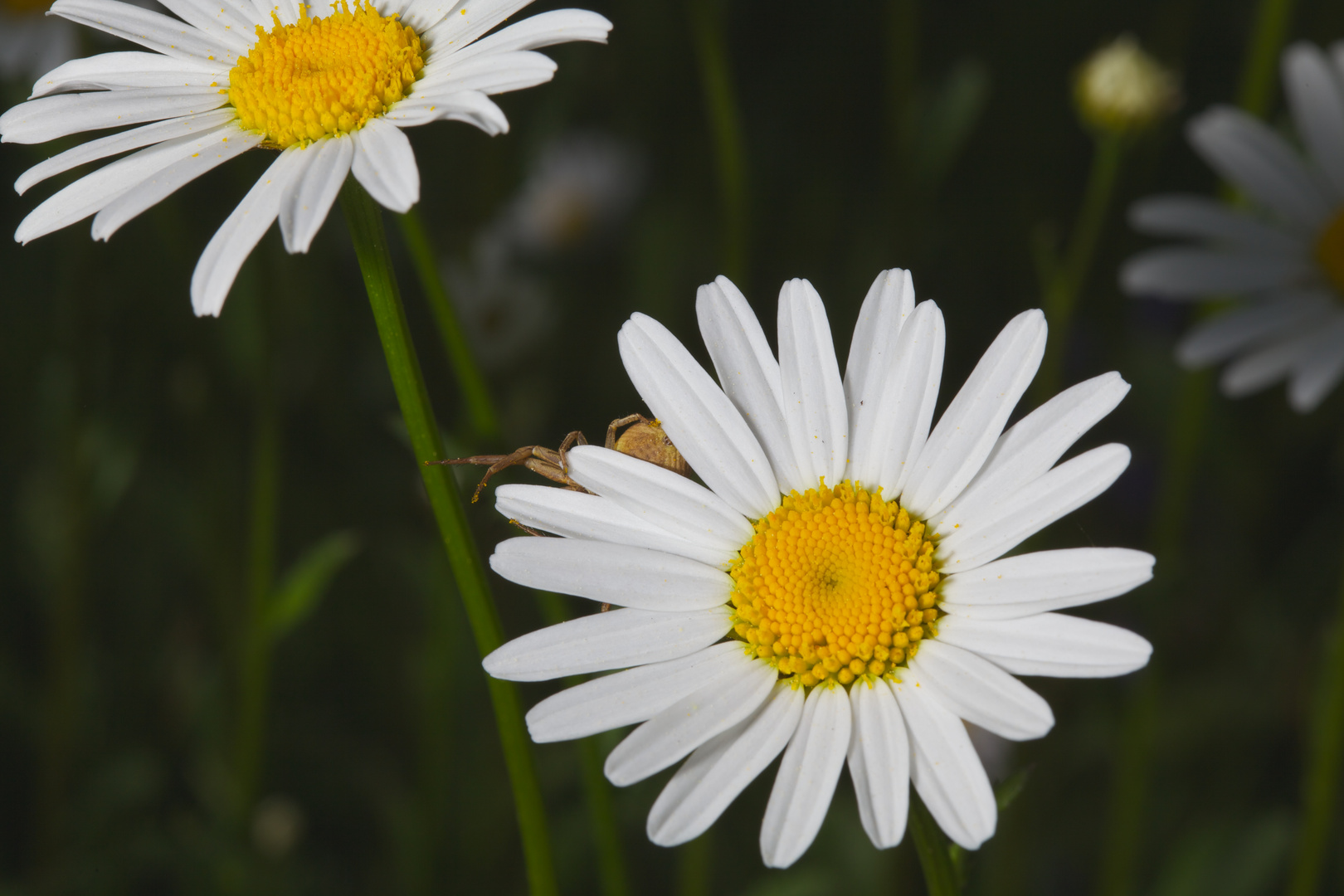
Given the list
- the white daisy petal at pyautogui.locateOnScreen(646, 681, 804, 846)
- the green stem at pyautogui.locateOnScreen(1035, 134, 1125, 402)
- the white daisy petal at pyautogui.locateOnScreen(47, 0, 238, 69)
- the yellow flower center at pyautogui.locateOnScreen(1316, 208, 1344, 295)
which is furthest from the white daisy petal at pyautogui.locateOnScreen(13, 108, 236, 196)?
the yellow flower center at pyautogui.locateOnScreen(1316, 208, 1344, 295)


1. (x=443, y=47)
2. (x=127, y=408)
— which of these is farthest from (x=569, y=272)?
(x=443, y=47)

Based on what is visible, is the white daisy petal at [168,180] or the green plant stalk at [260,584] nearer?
the white daisy petal at [168,180]

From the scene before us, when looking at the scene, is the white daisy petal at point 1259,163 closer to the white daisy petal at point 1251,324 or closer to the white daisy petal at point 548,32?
the white daisy petal at point 1251,324

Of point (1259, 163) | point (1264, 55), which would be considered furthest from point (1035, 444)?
point (1259, 163)

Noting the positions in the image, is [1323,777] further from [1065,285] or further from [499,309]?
[499,309]

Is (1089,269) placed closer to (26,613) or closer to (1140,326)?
(1140,326)

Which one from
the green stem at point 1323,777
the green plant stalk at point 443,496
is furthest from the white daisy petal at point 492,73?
the green stem at point 1323,777
